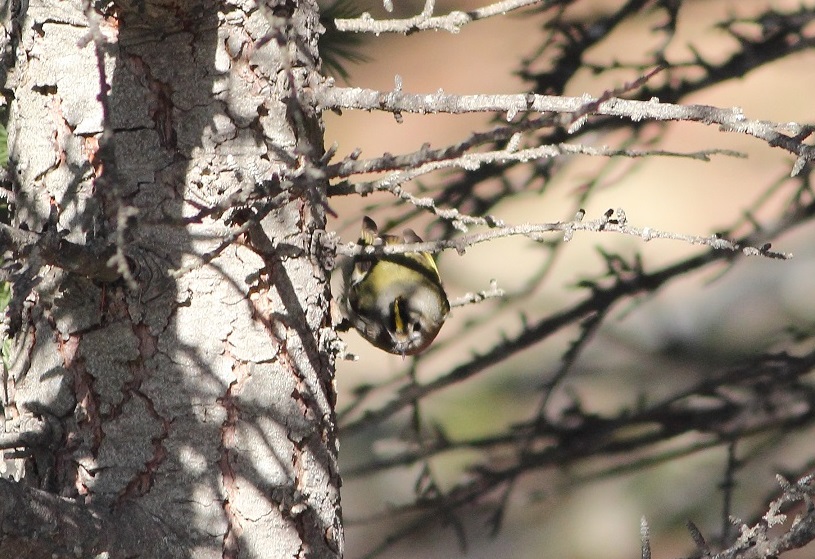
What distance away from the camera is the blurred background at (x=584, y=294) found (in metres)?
3.27

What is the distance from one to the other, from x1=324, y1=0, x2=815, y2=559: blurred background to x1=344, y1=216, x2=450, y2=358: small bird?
0.14 meters

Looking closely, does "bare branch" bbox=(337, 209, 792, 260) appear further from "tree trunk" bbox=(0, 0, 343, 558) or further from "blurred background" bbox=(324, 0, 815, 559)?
"blurred background" bbox=(324, 0, 815, 559)

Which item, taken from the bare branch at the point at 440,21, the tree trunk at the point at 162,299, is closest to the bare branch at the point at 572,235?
the tree trunk at the point at 162,299

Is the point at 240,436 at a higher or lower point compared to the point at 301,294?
lower

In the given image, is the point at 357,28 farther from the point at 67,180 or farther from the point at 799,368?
the point at 799,368

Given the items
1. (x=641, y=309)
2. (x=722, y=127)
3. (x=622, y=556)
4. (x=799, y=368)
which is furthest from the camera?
(x=622, y=556)

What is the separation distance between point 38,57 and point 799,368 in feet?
8.46

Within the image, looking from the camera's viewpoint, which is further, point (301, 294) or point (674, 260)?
point (674, 260)

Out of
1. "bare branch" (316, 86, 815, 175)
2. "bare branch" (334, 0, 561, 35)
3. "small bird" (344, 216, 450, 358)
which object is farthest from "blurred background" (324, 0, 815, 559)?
"bare branch" (316, 86, 815, 175)

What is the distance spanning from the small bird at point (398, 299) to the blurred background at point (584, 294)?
14 centimetres

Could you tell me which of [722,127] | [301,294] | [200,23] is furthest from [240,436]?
[722,127]

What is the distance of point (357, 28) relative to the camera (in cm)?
184

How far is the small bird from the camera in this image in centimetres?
326

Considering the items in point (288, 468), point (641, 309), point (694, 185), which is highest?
point (694, 185)
